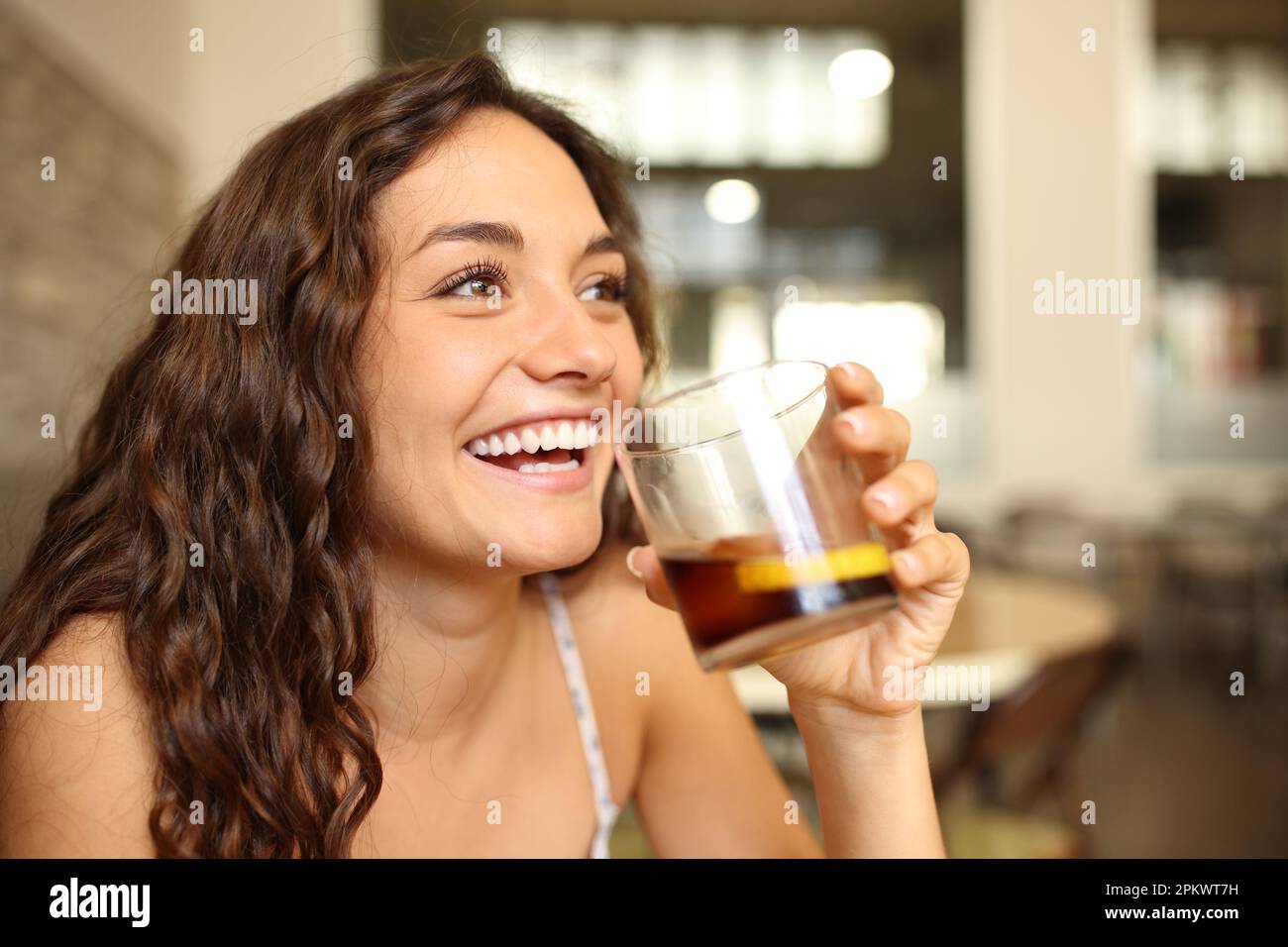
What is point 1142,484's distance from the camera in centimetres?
647

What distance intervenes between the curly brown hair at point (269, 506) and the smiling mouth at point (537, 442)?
141 mm

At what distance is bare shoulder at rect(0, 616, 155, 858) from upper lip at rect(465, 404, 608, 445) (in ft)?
1.31

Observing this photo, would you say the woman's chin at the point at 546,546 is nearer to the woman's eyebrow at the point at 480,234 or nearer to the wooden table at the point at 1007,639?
the woman's eyebrow at the point at 480,234

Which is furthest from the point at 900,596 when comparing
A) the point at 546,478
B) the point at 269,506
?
the point at 269,506

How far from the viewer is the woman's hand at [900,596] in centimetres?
82

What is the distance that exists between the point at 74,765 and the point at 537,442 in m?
0.50

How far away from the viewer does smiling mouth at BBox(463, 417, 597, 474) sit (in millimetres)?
1017

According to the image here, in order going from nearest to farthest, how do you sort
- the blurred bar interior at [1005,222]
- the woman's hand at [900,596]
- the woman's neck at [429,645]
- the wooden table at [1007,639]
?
the woman's hand at [900,596] < the woman's neck at [429,645] < the wooden table at [1007,639] < the blurred bar interior at [1005,222]

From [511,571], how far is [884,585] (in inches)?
16.5

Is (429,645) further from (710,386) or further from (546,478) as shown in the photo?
(710,386)

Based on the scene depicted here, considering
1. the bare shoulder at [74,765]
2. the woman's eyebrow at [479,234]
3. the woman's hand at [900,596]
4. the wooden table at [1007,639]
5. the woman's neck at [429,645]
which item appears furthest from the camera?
the wooden table at [1007,639]

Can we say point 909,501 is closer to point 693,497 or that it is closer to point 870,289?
point 693,497

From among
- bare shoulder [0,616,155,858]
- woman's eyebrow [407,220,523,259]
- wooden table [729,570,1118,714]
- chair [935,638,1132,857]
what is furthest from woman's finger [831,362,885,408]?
chair [935,638,1132,857]

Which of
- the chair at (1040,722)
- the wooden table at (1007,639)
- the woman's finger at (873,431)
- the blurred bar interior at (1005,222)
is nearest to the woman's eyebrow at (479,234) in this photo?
the woman's finger at (873,431)
